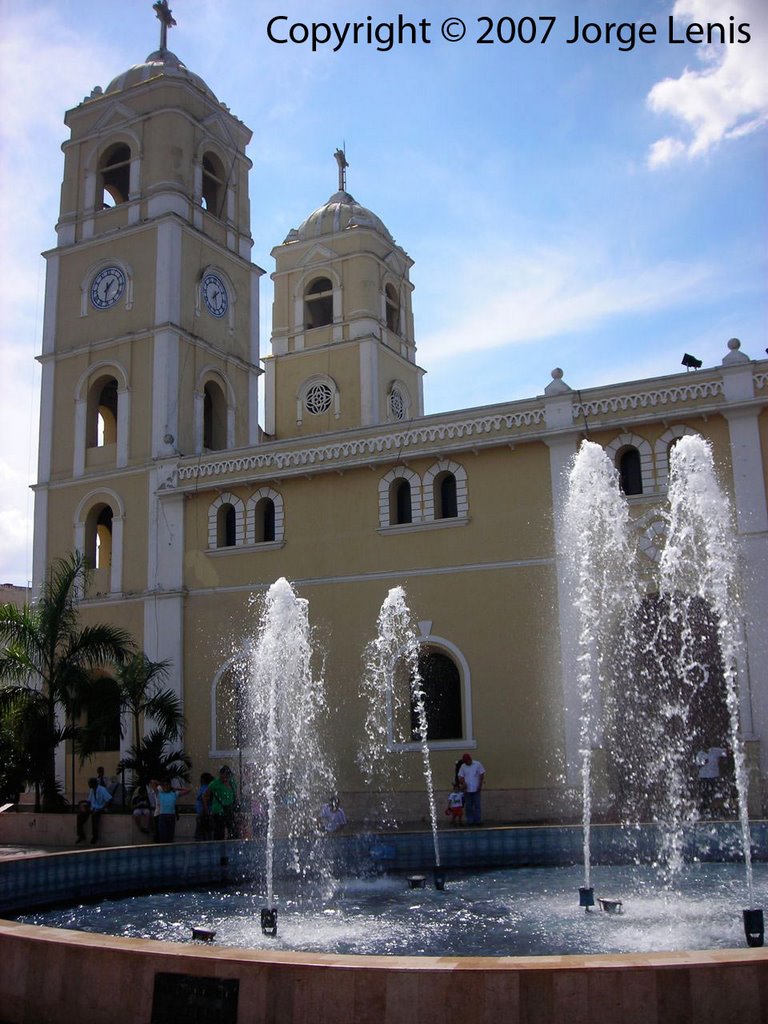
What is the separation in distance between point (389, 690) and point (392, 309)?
42.3 ft

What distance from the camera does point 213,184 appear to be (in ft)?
85.6

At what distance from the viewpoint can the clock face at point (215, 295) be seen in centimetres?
2439

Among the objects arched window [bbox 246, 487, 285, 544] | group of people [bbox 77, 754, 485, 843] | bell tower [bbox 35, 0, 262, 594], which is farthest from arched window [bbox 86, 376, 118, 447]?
group of people [bbox 77, 754, 485, 843]

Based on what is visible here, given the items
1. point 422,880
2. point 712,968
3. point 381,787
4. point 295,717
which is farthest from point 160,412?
point 712,968

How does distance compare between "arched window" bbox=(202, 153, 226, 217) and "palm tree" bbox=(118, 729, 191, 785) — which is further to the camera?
"arched window" bbox=(202, 153, 226, 217)

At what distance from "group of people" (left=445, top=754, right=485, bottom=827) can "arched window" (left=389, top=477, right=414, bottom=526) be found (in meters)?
4.96

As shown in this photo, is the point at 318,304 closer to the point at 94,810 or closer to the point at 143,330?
the point at 143,330

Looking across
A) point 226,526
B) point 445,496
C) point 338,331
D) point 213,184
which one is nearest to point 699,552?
point 445,496

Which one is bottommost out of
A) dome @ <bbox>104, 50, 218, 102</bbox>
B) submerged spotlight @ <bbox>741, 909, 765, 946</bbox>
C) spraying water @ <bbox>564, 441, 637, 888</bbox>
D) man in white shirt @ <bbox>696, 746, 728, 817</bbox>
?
submerged spotlight @ <bbox>741, 909, 765, 946</bbox>

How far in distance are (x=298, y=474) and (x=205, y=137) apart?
1013 centimetres

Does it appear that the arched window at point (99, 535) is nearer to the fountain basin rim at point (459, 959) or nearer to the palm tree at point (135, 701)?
the palm tree at point (135, 701)

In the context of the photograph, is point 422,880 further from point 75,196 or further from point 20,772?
point 75,196

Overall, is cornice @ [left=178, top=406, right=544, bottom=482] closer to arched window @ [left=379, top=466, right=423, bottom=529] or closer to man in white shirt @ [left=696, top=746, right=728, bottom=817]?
arched window @ [left=379, top=466, right=423, bottom=529]

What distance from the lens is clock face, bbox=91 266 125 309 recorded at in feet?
78.5
